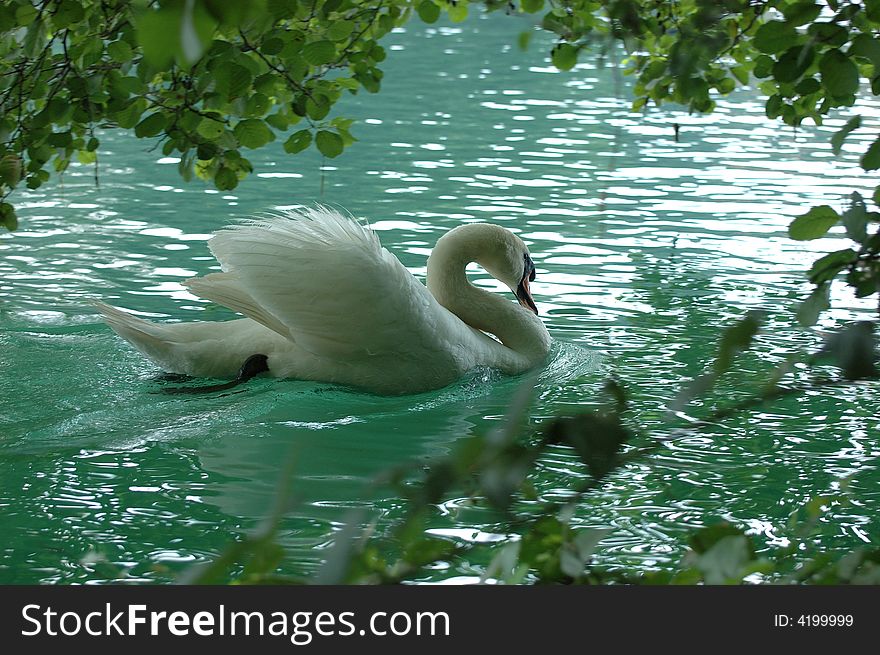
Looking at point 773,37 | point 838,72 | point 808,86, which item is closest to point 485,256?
point 808,86

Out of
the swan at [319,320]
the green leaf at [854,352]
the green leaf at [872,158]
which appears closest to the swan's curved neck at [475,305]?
the swan at [319,320]

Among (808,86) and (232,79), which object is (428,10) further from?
(808,86)

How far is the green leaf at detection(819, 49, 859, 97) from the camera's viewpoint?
337 centimetres

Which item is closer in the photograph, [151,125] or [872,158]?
[872,158]

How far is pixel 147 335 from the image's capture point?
582 centimetres

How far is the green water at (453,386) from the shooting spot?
4.28 m

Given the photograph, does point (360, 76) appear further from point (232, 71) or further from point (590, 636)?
point (590, 636)

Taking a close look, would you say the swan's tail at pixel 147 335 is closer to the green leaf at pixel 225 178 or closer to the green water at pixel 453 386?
the green water at pixel 453 386

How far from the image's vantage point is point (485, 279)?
867cm

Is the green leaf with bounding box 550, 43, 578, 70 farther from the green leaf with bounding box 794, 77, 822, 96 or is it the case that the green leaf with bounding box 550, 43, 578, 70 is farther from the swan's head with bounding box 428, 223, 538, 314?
the green leaf with bounding box 794, 77, 822, 96

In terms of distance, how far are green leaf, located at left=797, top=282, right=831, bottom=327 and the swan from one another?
316 cm

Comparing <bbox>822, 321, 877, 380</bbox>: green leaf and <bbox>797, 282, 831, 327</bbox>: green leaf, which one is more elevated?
<bbox>822, 321, 877, 380</bbox>: green leaf

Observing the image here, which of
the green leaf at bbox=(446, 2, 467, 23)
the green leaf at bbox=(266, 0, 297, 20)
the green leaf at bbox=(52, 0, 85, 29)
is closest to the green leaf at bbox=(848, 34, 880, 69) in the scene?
the green leaf at bbox=(266, 0, 297, 20)

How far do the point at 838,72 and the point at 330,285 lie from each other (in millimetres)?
2667
